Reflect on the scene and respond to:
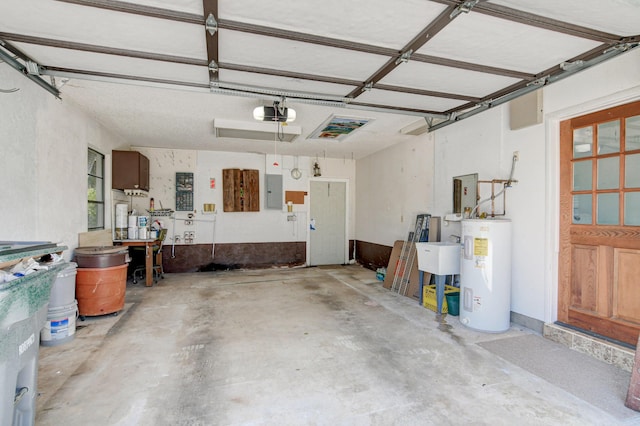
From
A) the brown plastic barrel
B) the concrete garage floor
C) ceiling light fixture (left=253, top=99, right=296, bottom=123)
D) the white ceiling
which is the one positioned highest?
the white ceiling

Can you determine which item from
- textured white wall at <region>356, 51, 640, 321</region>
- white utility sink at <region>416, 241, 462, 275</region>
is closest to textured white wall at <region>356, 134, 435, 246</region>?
textured white wall at <region>356, 51, 640, 321</region>

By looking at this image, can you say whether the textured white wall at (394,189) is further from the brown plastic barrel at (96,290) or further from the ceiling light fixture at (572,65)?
the brown plastic barrel at (96,290)

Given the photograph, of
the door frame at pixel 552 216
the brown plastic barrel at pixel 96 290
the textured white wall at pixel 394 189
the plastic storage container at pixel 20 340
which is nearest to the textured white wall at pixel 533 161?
the door frame at pixel 552 216

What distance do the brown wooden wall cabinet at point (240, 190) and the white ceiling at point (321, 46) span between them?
127 inches

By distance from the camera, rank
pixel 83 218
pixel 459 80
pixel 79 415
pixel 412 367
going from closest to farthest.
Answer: pixel 79 415 → pixel 412 367 → pixel 459 80 → pixel 83 218

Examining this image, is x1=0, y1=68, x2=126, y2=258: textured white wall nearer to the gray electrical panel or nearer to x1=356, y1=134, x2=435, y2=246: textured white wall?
the gray electrical panel

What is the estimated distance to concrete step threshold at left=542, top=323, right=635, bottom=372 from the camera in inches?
101

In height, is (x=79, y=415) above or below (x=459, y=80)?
below

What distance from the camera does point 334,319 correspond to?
12.4 feet

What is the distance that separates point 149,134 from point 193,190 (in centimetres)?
159

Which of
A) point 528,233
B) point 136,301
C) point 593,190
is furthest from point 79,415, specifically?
point 593,190

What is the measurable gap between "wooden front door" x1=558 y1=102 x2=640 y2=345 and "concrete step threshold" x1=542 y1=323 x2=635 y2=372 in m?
0.11

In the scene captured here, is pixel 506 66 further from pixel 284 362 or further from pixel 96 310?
pixel 96 310

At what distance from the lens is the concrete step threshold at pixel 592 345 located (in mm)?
2564
